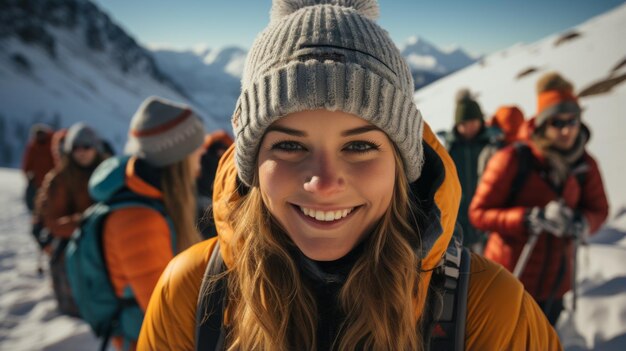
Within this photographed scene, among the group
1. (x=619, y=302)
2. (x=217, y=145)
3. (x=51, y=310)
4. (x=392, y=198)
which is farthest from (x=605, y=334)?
(x=51, y=310)

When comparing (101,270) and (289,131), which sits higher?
(289,131)

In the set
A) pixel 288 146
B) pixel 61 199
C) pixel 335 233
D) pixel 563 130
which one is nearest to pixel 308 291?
pixel 335 233

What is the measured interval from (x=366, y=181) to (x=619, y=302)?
3.37 meters

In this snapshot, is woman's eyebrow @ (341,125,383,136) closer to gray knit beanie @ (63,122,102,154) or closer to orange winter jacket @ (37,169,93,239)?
orange winter jacket @ (37,169,93,239)

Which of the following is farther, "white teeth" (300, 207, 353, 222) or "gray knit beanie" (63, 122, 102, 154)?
"gray knit beanie" (63, 122, 102, 154)

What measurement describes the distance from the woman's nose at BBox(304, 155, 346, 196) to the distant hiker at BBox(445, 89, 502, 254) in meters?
3.39

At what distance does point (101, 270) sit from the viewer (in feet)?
6.52

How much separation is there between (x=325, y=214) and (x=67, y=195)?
3.43 m

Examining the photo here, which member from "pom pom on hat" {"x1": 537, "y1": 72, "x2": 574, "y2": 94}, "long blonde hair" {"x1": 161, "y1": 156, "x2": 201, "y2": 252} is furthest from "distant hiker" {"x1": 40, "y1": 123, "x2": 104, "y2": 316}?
"pom pom on hat" {"x1": 537, "y1": 72, "x2": 574, "y2": 94}

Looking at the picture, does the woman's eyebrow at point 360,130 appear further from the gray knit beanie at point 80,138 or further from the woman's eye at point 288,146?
the gray knit beanie at point 80,138

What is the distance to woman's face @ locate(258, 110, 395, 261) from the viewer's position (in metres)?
1.01

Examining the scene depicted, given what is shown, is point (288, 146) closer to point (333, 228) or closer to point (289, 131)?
point (289, 131)

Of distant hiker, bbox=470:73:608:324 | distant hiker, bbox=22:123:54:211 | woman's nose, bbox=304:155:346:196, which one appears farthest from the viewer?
distant hiker, bbox=22:123:54:211

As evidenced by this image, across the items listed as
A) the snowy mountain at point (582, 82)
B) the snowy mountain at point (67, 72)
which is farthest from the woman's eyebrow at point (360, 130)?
the snowy mountain at point (67, 72)
